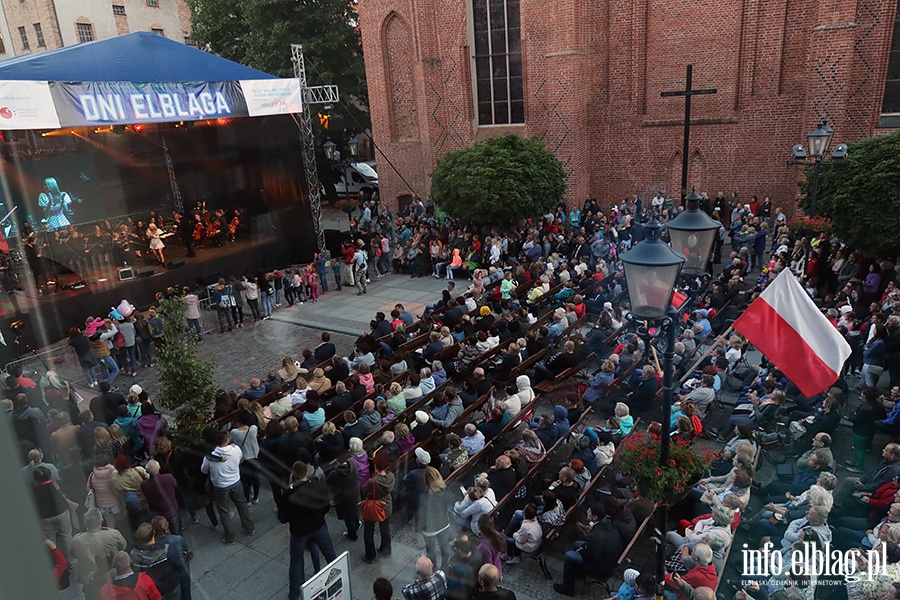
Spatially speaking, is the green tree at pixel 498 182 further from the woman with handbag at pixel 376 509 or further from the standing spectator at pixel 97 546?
the standing spectator at pixel 97 546

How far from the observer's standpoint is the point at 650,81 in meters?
22.8

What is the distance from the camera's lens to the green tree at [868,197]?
1274cm

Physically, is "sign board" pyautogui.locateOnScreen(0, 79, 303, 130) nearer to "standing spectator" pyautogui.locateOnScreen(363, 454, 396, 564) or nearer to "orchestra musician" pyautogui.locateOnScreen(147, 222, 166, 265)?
"orchestra musician" pyautogui.locateOnScreen(147, 222, 166, 265)

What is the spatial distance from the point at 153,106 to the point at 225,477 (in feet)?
37.1

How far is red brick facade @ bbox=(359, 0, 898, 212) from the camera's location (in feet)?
63.3

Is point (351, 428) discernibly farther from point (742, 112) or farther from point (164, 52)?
point (742, 112)

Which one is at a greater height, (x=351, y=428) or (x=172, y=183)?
(x=172, y=183)

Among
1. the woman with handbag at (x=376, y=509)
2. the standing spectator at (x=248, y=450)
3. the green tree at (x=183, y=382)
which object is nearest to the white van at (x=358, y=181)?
the green tree at (x=183, y=382)

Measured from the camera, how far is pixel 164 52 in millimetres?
17344

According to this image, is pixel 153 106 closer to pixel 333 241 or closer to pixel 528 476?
pixel 333 241

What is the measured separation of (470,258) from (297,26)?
15.3 metres

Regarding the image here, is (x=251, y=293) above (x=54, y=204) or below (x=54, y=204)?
below

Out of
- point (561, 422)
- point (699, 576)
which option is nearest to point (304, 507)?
point (561, 422)

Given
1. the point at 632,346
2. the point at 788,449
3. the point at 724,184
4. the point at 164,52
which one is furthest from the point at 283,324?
the point at 724,184
